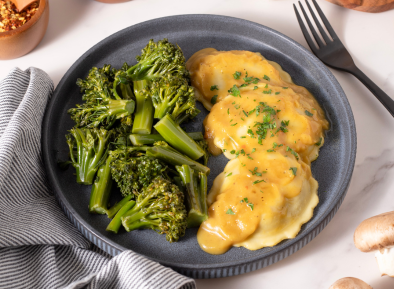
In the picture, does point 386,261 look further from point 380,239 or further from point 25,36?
point 25,36

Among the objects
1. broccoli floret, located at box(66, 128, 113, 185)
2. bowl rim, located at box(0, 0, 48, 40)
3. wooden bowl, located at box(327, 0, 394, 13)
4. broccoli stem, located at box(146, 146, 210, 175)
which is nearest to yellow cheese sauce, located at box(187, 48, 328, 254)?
broccoli stem, located at box(146, 146, 210, 175)

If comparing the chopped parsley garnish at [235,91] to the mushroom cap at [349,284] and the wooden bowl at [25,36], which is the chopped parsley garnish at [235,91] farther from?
the wooden bowl at [25,36]

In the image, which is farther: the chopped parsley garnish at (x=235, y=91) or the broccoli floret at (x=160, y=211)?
the chopped parsley garnish at (x=235, y=91)

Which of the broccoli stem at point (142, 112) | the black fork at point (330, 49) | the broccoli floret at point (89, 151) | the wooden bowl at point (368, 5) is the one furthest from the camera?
the wooden bowl at point (368, 5)

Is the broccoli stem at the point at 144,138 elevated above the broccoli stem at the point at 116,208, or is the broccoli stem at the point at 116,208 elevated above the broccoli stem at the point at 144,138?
the broccoli stem at the point at 144,138

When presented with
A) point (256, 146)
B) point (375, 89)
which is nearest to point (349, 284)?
point (256, 146)

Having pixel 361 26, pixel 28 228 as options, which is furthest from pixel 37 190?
pixel 361 26

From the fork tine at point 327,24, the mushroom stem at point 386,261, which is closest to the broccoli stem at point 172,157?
the mushroom stem at point 386,261
